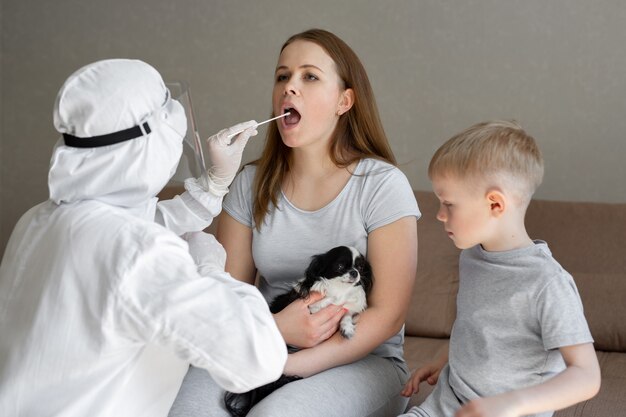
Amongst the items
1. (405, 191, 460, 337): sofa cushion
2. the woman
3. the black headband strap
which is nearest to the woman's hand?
the woman

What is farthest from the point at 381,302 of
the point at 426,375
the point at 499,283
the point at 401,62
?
the point at 401,62

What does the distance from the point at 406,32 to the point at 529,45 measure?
1.67 ft

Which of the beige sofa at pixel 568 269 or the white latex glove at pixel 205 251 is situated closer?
the white latex glove at pixel 205 251

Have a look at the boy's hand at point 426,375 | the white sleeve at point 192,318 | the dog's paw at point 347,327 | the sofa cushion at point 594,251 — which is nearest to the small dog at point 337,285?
the dog's paw at point 347,327

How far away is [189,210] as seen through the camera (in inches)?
74.7

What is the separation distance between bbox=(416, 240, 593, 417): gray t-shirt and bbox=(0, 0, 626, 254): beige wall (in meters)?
1.64

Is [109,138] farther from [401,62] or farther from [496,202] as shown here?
[401,62]

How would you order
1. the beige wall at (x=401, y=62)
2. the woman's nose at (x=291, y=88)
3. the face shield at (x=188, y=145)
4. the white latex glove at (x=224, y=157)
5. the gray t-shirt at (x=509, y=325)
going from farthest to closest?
the beige wall at (x=401, y=62) → the woman's nose at (x=291, y=88) → the white latex glove at (x=224, y=157) → the face shield at (x=188, y=145) → the gray t-shirt at (x=509, y=325)

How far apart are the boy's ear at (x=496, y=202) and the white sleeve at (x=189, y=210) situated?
66 cm

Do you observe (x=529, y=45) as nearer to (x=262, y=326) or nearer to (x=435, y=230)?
(x=435, y=230)

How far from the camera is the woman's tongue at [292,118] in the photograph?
83.9 inches

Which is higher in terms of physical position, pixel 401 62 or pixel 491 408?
pixel 401 62

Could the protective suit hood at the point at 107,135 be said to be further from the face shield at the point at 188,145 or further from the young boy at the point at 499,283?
the young boy at the point at 499,283

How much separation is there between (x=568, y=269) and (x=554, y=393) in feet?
4.63
